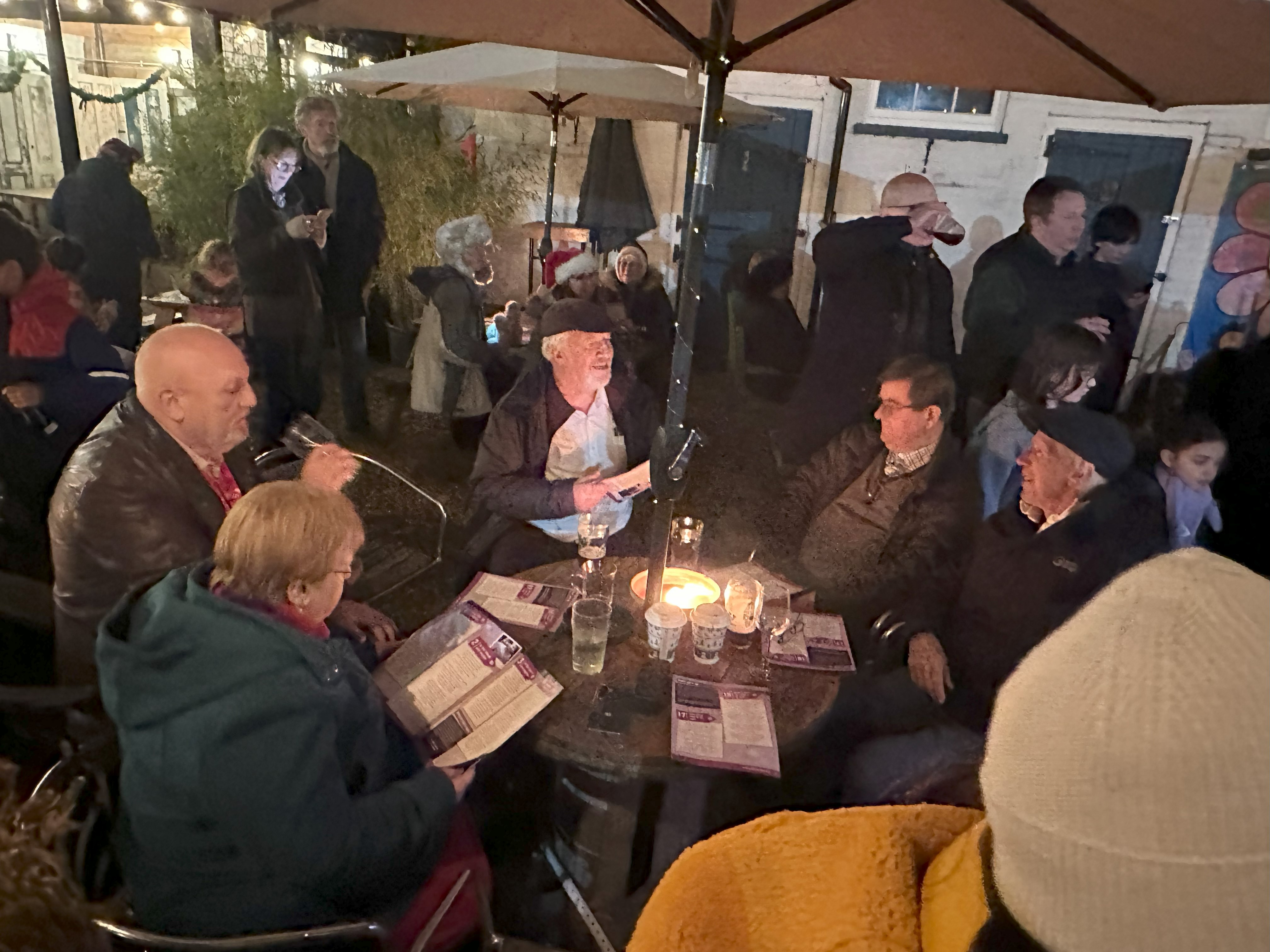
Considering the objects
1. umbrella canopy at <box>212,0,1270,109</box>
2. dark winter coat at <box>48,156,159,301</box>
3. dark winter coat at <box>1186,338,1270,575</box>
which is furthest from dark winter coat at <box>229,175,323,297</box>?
dark winter coat at <box>1186,338,1270,575</box>

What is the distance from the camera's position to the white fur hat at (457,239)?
434 cm

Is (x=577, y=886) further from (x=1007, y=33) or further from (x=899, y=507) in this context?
(x=1007, y=33)

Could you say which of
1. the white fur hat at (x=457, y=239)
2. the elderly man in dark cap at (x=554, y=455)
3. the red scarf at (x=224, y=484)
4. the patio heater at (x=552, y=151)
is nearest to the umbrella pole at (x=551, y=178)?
the patio heater at (x=552, y=151)

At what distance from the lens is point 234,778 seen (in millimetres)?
1263

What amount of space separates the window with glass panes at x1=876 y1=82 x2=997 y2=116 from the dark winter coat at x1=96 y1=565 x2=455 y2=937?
514 cm

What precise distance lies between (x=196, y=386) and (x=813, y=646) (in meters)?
1.65

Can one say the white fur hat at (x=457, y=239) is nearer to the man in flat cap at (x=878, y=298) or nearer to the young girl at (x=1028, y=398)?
the man in flat cap at (x=878, y=298)

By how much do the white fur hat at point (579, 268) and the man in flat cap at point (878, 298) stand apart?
158 centimetres

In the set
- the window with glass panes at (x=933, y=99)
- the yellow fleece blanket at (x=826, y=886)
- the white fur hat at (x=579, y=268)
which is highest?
the window with glass panes at (x=933, y=99)

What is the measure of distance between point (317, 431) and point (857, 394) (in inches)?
94.0

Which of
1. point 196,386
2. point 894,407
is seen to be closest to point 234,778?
point 196,386

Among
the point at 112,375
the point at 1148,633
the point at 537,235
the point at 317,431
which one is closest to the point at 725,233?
the point at 537,235

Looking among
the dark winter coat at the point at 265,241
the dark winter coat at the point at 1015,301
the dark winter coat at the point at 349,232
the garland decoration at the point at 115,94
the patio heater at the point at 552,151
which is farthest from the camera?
the patio heater at the point at 552,151

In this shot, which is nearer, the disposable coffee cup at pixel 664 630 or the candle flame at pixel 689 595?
the disposable coffee cup at pixel 664 630
